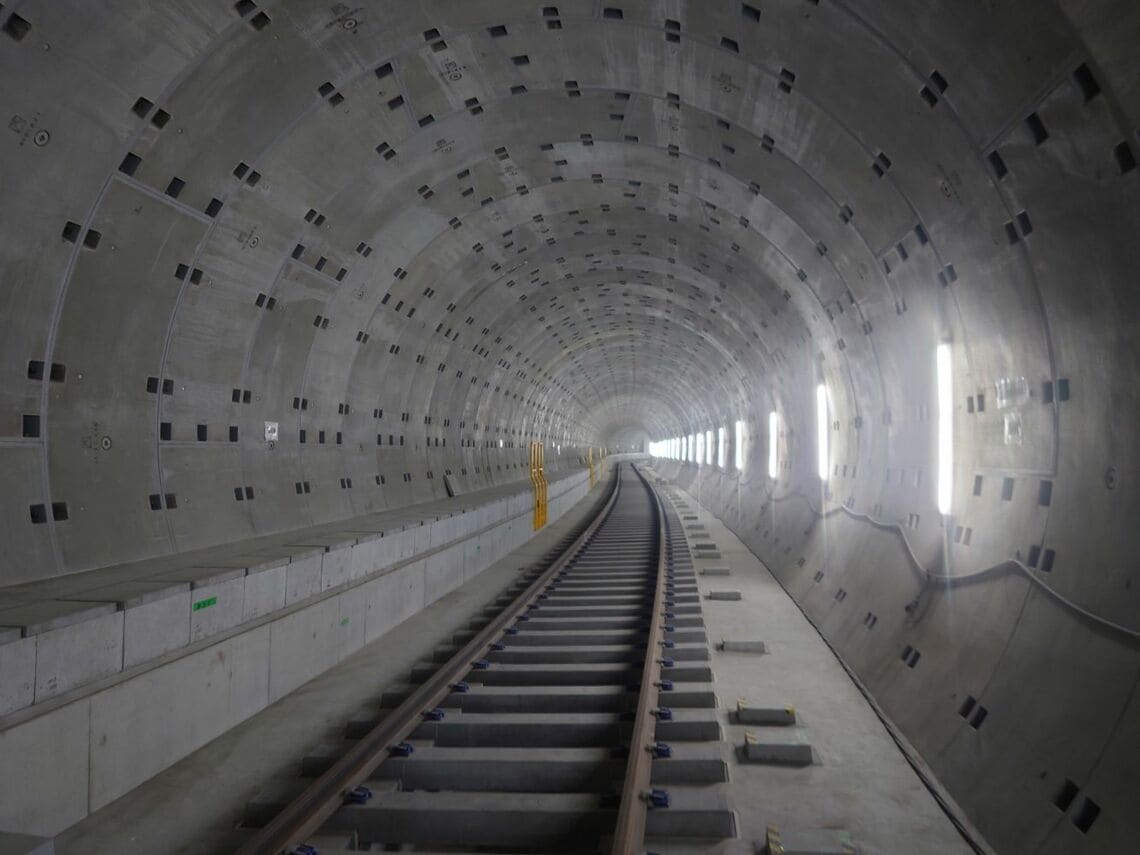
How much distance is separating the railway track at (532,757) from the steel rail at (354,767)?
0.01 meters

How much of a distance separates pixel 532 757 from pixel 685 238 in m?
12.8

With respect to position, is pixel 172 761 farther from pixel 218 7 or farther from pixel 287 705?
pixel 218 7

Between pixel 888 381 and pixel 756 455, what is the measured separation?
14.0 meters

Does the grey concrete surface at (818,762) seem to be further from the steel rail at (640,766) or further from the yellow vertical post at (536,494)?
the yellow vertical post at (536,494)

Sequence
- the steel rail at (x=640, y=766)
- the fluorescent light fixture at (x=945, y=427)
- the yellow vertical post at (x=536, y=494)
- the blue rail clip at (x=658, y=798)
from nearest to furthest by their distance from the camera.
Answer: the steel rail at (x=640, y=766) < the blue rail clip at (x=658, y=798) < the fluorescent light fixture at (x=945, y=427) < the yellow vertical post at (x=536, y=494)

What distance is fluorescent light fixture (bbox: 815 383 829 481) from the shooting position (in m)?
14.5

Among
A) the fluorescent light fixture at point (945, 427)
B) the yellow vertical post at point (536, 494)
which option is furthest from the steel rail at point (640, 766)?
the yellow vertical post at point (536, 494)

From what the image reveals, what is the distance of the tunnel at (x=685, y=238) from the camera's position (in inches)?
200

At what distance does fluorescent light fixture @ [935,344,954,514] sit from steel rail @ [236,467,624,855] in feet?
16.7

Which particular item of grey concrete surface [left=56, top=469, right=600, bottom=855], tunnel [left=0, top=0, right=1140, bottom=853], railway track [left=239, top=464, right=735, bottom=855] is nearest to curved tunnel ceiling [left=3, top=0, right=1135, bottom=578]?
tunnel [left=0, top=0, right=1140, bottom=853]

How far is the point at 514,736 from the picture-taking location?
6492 mm

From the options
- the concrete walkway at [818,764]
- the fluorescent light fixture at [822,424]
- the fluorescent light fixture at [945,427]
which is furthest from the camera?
the fluorescent light fixture at [822,424]

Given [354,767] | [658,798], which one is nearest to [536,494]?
[354,767]

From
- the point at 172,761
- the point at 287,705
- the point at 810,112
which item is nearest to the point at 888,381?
the point at 810,112
